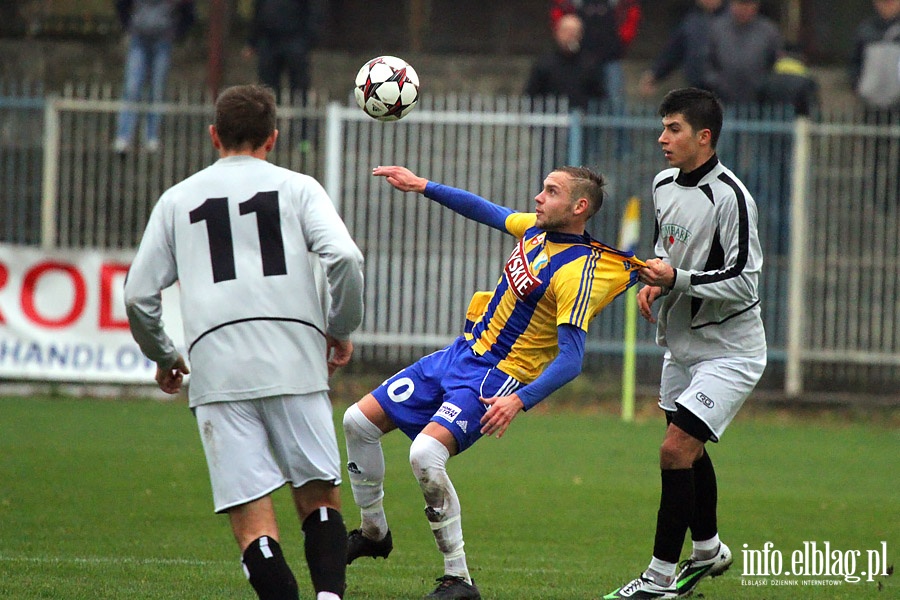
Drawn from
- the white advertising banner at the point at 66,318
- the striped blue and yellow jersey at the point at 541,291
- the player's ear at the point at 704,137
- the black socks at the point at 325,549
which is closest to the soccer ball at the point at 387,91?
the striped blue and yellow jersey at the point at 541,291

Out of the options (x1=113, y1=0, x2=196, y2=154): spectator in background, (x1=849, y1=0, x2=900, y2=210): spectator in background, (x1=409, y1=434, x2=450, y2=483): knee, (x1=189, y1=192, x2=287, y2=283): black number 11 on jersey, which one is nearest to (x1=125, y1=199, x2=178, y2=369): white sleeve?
(x1=189, y1=192, x2=287, y2=283): black number 11 on jersey

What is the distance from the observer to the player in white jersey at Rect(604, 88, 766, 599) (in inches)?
256

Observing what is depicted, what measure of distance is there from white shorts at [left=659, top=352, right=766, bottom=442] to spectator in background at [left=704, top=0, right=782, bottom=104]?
28.5 feet

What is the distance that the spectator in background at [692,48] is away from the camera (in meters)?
15.3

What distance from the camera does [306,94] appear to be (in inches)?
615

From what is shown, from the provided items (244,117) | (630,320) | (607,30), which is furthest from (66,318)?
(244,117)

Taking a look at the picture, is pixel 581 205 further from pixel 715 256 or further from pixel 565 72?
pixel 565 72

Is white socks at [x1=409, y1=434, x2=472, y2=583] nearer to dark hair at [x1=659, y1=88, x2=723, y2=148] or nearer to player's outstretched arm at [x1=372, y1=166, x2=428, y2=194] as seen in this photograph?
player's outstretched arm at [x1=372, y1=166, x2=428, y2=194]

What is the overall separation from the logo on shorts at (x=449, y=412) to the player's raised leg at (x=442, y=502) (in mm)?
52

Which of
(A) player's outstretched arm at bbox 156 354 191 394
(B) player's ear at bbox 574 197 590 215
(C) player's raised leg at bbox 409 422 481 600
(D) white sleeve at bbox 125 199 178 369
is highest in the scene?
(B) player's ear at bbox 574 197 590 215

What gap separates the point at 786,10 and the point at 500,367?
542 inches

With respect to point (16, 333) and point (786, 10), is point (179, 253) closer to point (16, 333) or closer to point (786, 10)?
point (16, 333)

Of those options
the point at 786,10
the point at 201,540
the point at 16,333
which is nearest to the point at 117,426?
the point at 16,333

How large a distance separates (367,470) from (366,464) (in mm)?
30
